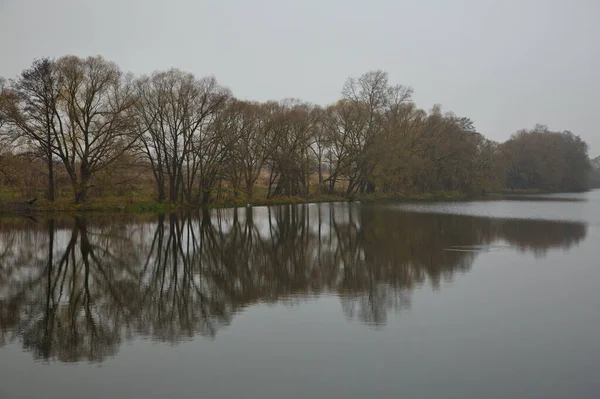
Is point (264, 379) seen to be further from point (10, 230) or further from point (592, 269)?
point (10, 230)

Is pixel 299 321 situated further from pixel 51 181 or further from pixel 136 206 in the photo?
pixel 136 206

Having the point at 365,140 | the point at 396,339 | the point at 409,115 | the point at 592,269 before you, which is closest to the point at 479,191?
the point at 409,115

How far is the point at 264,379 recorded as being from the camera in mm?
6633

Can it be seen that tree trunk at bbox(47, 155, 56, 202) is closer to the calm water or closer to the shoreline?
the shoreline

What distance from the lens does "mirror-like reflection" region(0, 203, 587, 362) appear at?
8953 mm

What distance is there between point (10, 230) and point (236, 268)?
14.9m

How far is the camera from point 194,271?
14.1 metres

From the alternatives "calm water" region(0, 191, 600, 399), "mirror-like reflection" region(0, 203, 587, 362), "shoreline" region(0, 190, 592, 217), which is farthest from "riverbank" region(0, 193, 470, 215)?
"calm water" region(0, 191, 600, 399)

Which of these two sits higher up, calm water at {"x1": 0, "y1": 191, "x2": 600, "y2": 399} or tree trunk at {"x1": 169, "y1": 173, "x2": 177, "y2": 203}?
tree trunk at {"x1": 169, "y1": 173, "x2": 177, "y2": 203}

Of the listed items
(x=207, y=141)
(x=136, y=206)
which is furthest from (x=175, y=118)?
(x=136, y=206)

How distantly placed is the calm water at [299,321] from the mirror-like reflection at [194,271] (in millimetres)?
62

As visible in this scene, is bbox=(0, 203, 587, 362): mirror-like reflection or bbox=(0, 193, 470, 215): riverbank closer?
bbox=(0, 203, 587, 362): mirror-like reflection

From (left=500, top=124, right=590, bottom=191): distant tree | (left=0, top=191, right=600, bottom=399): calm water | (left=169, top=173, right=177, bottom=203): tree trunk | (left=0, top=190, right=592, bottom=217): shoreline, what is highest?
(left=500, top=124, right=590, bottom=191): distant tree

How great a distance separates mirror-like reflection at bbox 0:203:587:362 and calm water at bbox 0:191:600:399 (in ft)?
0.20
